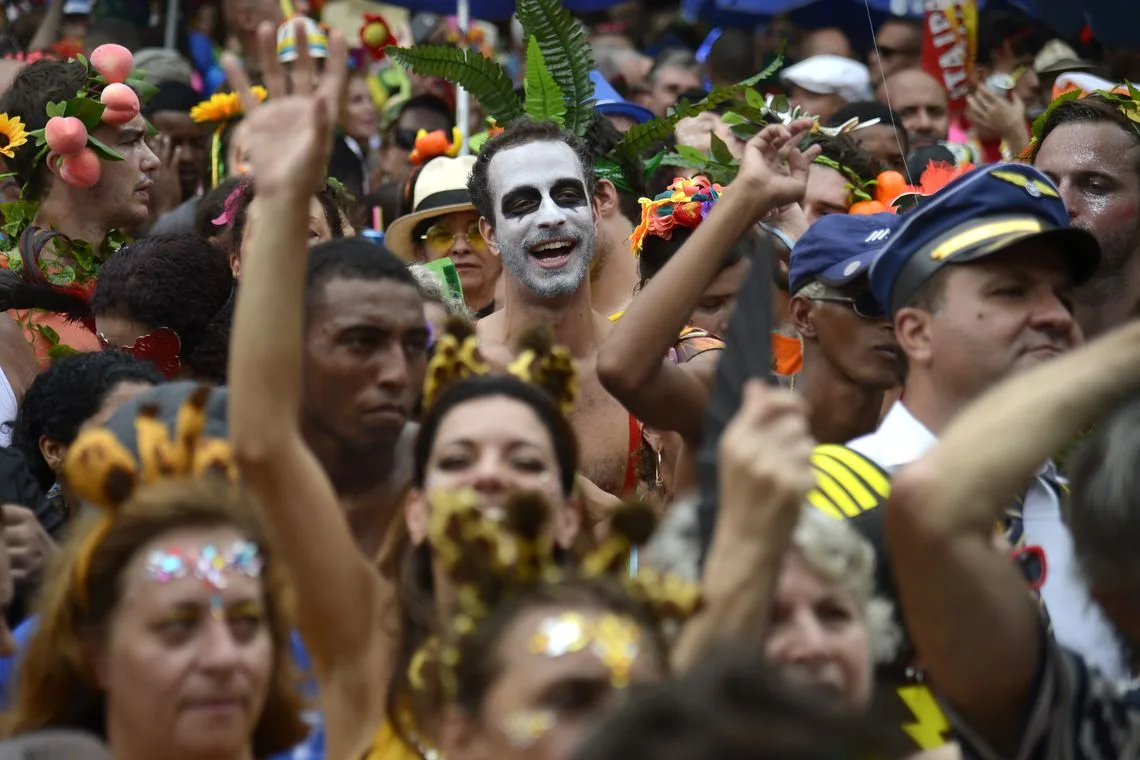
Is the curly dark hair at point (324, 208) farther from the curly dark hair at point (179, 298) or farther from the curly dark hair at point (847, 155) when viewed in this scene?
the curly dark hair at point (847, 155)

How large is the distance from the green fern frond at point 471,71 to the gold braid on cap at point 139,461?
2929mm

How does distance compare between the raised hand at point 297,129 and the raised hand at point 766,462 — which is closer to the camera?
the raised hand at point 766,462

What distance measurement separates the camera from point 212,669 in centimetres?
312

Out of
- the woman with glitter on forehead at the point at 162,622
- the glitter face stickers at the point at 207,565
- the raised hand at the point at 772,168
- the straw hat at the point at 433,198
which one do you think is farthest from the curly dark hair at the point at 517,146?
the glitter face stickers at the point at 207,565

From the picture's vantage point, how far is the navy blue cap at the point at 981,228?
3.92m

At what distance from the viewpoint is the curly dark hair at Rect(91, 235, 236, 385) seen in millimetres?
5609

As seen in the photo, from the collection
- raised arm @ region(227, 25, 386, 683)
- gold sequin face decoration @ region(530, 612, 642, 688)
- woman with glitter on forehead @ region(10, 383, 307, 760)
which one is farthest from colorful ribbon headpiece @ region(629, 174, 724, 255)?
gold sequin face decoration @ region(530, 612, 642, 688)

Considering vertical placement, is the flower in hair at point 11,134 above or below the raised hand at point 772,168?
below

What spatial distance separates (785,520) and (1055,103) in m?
3.44

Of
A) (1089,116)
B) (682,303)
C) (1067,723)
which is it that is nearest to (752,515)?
(1067,723)

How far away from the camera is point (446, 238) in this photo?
7.16 m

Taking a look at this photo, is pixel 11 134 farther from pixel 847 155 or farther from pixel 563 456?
pixel 563 456

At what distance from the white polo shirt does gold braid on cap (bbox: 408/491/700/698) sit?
633 mm

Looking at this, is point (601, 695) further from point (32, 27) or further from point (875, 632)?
point (32, 27)
